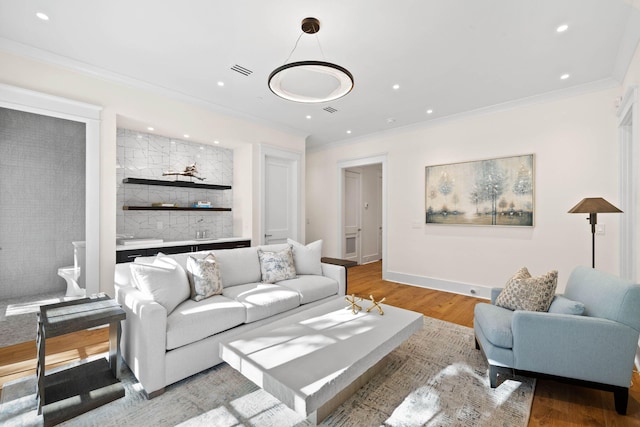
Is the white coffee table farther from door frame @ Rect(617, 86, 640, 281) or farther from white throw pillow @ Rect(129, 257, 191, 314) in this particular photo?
door frame @ Rect(617, 86, 640, 281)


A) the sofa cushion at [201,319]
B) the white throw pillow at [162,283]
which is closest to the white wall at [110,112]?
the white throw pillow at [162,283]

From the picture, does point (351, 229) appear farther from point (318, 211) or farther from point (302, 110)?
point (302, 110)

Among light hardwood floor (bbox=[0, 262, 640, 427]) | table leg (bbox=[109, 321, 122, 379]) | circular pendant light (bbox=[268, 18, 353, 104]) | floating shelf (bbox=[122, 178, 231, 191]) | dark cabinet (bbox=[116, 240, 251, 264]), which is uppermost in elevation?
circular pendant light (bbox=[268, 18, 353, 104])

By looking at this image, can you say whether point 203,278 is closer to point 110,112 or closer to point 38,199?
point 38,199

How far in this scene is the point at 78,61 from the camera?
305 cm

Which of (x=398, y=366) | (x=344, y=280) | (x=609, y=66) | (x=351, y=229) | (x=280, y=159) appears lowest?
(x=398, y=366)

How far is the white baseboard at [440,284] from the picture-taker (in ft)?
14.4

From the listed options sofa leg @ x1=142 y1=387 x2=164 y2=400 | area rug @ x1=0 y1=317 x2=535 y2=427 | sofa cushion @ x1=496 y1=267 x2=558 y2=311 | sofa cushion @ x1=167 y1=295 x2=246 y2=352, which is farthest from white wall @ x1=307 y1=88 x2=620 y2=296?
sofa leg @ x1=142 y1=387 x2=164 y2=400

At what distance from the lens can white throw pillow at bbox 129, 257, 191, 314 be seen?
219 cm

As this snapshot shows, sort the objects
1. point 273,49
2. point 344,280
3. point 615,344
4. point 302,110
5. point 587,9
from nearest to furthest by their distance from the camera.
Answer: point 615,344, point 587,9, point 273,49, point 344,280, point 302,110

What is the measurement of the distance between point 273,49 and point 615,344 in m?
3.51

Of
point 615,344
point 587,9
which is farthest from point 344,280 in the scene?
point 587,9

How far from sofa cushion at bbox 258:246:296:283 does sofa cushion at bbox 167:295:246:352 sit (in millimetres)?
739

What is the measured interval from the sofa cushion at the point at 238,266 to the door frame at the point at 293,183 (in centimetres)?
154
